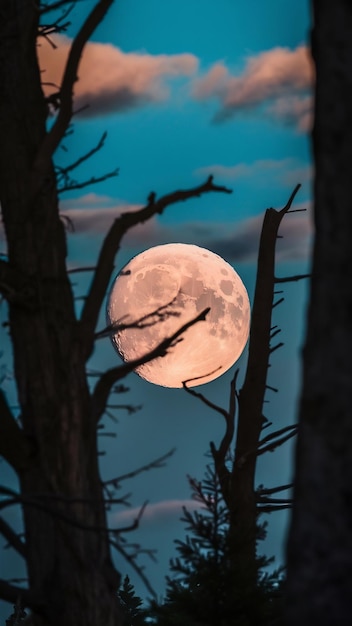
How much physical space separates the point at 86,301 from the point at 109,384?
0.63 meters

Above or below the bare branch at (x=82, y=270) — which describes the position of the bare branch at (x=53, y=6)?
above

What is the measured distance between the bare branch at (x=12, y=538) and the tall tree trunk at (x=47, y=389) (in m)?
0.15

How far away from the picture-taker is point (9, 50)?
762 centimetres

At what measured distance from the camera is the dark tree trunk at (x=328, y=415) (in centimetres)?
496

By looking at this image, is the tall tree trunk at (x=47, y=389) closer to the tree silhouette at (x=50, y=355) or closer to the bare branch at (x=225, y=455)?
the tree silhouette at (x=50, y=355)

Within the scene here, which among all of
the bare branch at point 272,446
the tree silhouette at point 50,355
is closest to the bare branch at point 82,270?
the tree silhouette at point 50,355

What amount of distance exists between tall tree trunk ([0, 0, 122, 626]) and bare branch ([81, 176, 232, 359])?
0.36ft

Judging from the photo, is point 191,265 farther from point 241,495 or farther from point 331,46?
point 331,46

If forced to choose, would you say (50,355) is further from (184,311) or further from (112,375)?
(184,311)

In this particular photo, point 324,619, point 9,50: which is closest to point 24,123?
point 9,50

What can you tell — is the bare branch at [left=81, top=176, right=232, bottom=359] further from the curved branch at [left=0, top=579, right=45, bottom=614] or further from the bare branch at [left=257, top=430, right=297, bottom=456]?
the bare branch at [left=257, top=430, right=297, bottom=456]

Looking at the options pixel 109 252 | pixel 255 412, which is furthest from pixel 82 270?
pixel 255 412

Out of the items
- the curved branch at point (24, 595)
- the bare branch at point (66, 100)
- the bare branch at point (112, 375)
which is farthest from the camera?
the bare branch at point (66, 100)

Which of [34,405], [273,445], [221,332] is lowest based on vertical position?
[34,405]
